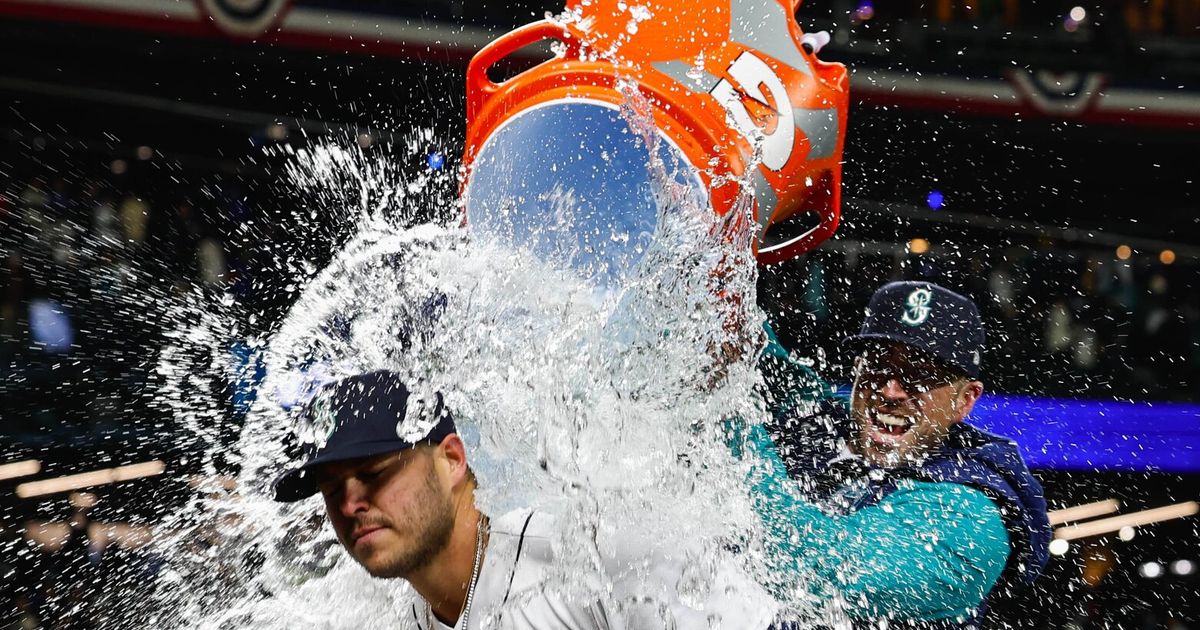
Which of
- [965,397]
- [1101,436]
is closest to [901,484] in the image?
[965,397]

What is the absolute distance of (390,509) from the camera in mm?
1903

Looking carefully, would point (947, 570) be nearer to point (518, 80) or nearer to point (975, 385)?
point (975, 385)

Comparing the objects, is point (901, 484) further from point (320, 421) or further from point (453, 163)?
point (453, 163)

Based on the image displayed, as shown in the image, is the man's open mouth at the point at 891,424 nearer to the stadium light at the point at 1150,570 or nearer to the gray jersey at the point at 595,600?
the gray jersey at the point at 595,600

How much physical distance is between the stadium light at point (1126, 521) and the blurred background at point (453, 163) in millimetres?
16

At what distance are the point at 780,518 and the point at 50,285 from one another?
448cm

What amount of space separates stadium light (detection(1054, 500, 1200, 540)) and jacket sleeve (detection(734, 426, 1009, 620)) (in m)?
3.90

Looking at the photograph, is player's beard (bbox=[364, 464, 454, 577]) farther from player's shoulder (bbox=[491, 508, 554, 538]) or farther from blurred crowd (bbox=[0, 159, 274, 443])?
blurred crowd (bbox=[0, 159, 274, 443])

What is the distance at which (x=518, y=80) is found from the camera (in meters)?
1.93

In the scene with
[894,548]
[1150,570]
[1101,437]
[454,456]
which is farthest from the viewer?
[1150,570]

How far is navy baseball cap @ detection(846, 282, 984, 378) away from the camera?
97.2 inches

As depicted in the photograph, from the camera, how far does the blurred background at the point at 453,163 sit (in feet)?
15.7

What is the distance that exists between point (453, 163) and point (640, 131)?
208cm

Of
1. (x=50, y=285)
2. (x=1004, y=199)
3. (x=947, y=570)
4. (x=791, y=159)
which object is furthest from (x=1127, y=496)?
(x=50, y=285)
